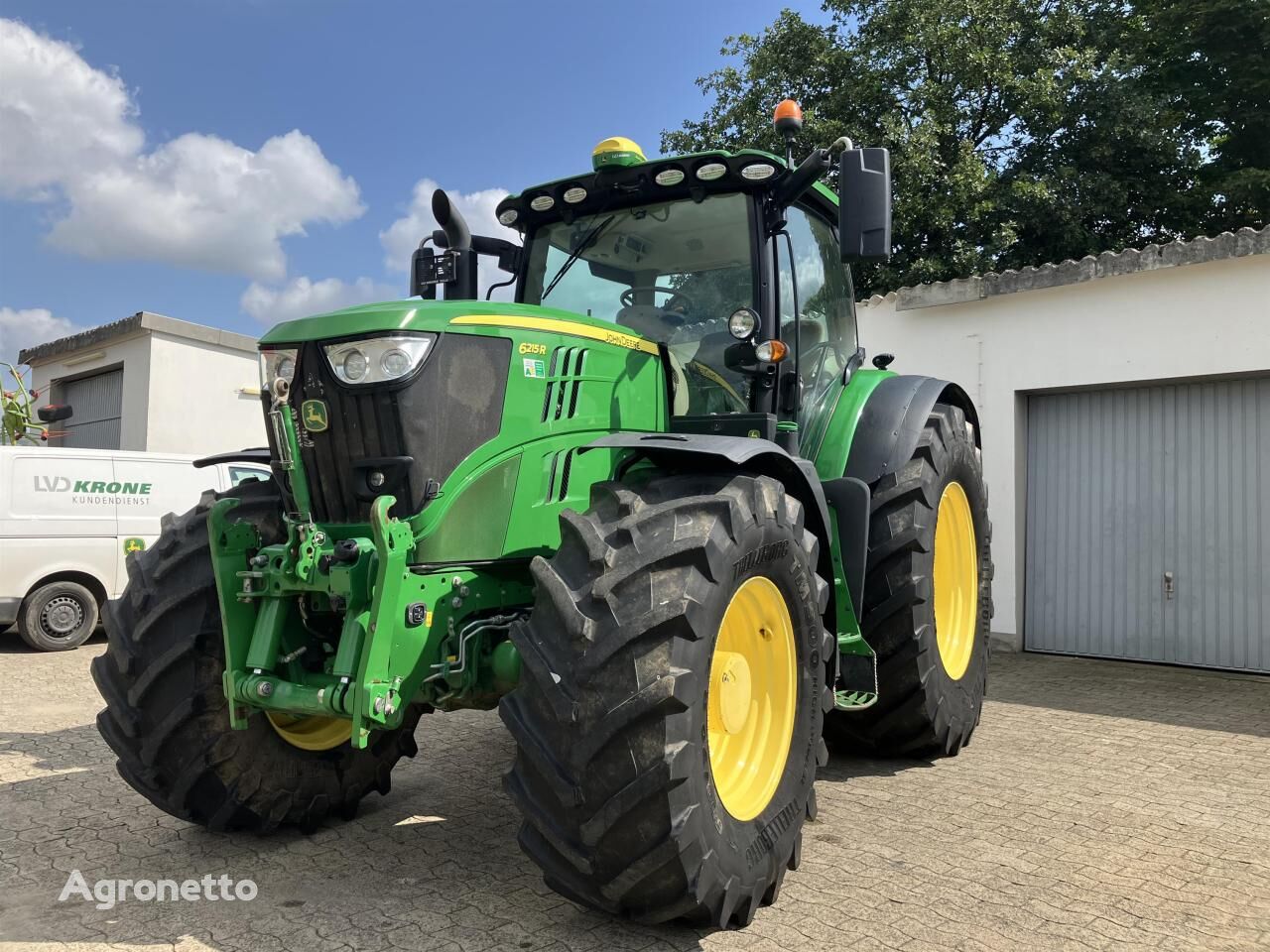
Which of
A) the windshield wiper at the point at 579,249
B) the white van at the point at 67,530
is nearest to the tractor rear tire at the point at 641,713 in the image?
the windshield wiper at the point at 579,249

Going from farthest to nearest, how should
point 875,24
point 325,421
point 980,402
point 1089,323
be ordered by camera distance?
point 875,24 < point 980,402 < point 1089,323 < point 325,421

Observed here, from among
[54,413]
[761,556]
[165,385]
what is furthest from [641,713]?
[165,385]

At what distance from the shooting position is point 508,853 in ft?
11.6

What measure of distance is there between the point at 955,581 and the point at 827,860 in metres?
2.32

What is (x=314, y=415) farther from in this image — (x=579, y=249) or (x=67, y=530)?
(x=67, y=530)

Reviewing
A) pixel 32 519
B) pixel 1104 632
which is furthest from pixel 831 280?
pixel 32 519

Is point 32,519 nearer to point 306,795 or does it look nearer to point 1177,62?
point 306,795

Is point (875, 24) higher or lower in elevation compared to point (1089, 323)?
higher

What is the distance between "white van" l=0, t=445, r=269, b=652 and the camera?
909 cm

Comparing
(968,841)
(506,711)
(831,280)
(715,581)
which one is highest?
(831,280)

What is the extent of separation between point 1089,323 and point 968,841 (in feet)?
18.7

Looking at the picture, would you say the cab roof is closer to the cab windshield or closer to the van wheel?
the cab windshield

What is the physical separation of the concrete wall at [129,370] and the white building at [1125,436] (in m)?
11.8

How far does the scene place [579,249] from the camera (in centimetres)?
431
